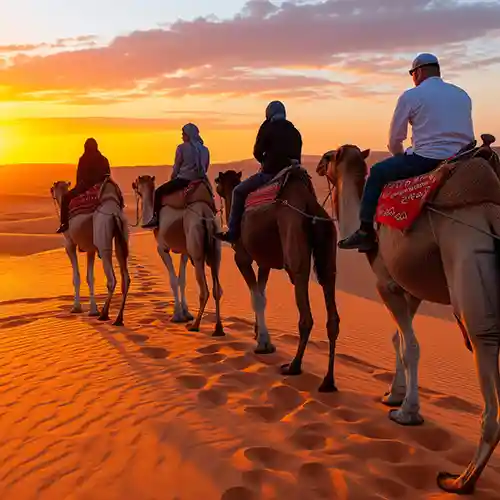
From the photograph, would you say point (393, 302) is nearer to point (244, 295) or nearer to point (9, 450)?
point (9, 450)

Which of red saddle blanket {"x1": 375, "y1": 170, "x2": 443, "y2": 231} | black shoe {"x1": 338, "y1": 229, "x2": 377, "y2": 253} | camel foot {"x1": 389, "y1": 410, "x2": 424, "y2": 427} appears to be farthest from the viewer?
camel foot {"x1": 389, "y1": 410, "x2": 424, "y2": 427}

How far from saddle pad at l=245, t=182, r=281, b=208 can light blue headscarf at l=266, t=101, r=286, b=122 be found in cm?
98

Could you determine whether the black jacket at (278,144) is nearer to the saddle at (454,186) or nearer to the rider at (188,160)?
the rider at (188,160)

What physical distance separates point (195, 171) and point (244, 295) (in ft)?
20.0

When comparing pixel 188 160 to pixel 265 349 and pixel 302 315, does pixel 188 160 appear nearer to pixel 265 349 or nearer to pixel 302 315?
pixel 265 349

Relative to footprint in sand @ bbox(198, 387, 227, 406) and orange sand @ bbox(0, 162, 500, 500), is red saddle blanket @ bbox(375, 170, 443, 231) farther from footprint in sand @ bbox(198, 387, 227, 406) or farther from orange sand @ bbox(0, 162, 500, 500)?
footprint in sand @ bbox(198, 387, 227, 406)

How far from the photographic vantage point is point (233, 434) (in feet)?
18.9

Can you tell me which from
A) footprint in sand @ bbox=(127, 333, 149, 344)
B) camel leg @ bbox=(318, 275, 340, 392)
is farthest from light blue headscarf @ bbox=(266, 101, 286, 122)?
footprint in sand @ bbox=(127, 333, 149, 344)

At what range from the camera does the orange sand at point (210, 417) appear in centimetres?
486

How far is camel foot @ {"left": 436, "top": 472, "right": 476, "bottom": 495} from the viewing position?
15.0 feet

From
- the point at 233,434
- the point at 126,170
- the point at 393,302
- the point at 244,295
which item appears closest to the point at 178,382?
the point at 233,434

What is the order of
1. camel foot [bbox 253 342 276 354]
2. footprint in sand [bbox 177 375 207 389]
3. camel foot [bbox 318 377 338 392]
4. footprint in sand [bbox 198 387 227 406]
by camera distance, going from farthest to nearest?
1. camel foot [bbox 253 342 276 354]
2. footprint in sand [bbox 177 375 207 389]
3. camel foot [bbox 318 377 338 392]
4. footprint in sand [bbox 198 387 227 406]

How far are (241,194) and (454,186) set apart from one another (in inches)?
165

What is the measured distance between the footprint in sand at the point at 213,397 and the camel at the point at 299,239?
105 cm
